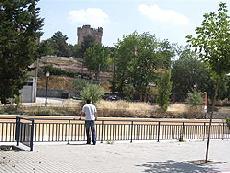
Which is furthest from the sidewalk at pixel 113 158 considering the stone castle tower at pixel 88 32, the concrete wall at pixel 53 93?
the stone castle tower at pixel 88 32

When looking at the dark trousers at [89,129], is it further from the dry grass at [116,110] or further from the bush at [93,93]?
the bush at [93,93]

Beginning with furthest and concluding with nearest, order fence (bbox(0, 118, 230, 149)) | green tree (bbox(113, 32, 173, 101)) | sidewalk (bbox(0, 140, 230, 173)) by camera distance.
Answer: green tree (bbox(113, 32, 173, 101))
fence (bbox(0, 118, 230, 149))
sidewalk (bbox(0, 140, 230, 173))

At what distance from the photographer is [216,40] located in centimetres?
1382

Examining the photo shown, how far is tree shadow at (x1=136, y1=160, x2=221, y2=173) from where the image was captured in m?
12.1

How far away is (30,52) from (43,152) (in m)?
3.54

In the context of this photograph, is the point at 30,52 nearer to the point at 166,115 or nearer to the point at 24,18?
the point at 24,18

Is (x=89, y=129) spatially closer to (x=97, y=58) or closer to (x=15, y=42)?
(x=15, y=42)

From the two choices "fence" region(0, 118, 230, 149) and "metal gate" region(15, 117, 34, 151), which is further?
"fence" region(0, 118, 230, 149)

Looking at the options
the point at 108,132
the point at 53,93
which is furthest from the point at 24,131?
the point at 53,93

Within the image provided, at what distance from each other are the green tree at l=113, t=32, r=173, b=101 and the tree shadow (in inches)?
2372

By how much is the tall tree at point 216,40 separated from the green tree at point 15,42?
16.5 ft

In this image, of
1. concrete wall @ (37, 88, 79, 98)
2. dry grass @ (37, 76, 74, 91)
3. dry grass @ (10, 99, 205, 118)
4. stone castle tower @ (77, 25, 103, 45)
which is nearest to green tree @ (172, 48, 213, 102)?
concrete wall @ (37, 88, 79, 98)

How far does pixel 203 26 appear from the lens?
45.7 ft

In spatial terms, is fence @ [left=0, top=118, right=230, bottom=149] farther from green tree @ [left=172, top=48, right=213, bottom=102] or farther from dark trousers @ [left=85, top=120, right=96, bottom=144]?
green tree @ [left=172, top=48, right=213, bottom=102]
